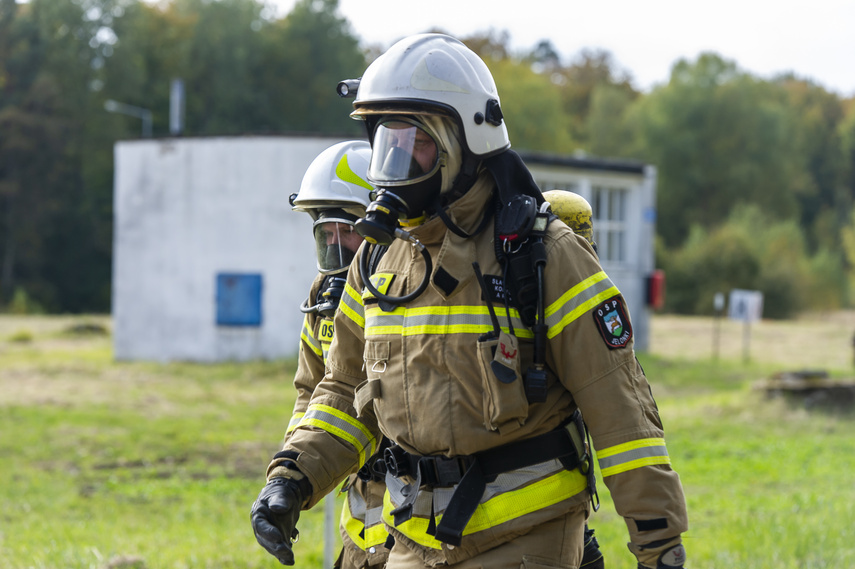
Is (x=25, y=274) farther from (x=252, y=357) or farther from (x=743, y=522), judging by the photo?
(x=743, y=522)

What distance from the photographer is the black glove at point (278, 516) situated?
2.82 m

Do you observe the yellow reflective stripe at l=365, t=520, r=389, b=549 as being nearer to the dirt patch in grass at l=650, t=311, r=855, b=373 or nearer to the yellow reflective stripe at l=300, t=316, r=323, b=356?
the yellow reflective stripe at l=300, t=316, r=323, b=356

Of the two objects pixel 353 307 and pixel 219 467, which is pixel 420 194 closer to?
pixel 353 307

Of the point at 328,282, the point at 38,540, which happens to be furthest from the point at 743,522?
the point at 38,540

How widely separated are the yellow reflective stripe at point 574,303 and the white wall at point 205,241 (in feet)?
52.9

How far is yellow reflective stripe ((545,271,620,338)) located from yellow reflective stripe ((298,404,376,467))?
85 cm

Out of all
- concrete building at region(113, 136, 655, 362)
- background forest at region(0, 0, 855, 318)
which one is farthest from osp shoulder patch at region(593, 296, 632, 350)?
background forest at region(0, 0, 855, 318)

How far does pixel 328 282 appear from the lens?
13.2 feet

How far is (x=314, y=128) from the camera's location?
5556cm

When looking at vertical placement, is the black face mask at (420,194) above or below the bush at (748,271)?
above

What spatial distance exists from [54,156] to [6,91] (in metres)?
4.06

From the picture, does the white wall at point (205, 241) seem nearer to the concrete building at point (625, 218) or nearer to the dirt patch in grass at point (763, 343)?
the concrete building at point (625, 218)

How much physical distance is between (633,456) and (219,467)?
786 cm

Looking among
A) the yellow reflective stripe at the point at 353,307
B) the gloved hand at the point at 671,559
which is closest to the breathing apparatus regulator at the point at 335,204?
the yellow reflective stripe at the point at 353,307
